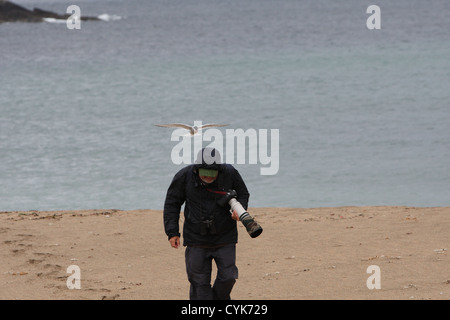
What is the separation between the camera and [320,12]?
7588cm

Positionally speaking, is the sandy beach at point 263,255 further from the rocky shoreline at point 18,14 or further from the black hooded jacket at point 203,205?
the rocky shoreline at point 18,14

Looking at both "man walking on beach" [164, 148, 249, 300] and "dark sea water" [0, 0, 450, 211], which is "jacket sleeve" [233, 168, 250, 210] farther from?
"dark sea water" [0, 0, 450, 211]

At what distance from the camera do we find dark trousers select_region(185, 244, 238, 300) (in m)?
6.38

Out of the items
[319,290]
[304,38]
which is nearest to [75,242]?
[319,290]

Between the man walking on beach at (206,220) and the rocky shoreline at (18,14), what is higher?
the rocky shoreline at (18,14)

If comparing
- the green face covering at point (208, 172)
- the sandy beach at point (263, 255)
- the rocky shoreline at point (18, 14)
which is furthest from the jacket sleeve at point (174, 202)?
the rocky shoreline at point (18, 14)

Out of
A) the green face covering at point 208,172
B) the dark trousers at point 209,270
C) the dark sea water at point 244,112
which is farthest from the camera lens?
the dark sea water at point 244,112

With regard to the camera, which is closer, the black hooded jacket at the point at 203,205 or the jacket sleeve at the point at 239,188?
the black hooded jacket at the point at 203,205

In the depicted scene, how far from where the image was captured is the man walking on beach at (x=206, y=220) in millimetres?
6293

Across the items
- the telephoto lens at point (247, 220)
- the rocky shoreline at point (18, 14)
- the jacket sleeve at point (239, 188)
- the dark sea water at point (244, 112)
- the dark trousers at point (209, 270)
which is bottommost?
the dark trousers at point (209, 270)

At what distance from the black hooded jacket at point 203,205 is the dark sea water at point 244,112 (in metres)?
7.59

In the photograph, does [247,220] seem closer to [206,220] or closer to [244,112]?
[206,220]

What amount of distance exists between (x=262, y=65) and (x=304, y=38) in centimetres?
1248
